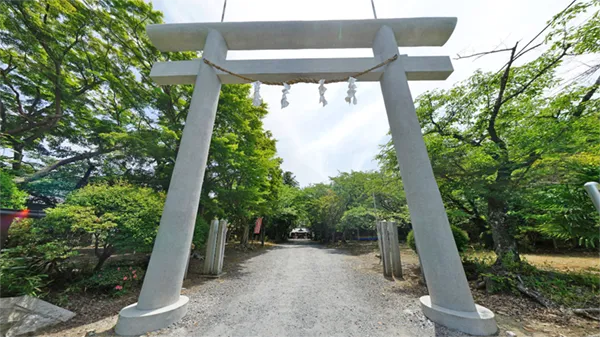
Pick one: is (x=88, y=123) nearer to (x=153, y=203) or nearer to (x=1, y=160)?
(x=1, y=160)

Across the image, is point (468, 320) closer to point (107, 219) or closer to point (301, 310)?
point (301, 310)

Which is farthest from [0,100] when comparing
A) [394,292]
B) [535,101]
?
[535,101]

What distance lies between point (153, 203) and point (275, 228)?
1373 centimetres

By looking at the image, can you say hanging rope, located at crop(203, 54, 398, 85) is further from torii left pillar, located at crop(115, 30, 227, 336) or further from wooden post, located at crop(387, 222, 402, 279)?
wooden post, located at crop(387, 222, 402, 279)

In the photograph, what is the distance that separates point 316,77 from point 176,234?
10.8ft

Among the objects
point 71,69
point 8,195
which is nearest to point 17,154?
point 71,69

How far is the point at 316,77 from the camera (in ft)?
10.8

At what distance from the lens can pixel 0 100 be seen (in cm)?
696

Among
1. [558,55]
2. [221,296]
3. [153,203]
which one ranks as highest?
[558,55]

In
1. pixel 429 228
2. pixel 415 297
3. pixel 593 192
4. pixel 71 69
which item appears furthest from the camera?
pixel 71 69

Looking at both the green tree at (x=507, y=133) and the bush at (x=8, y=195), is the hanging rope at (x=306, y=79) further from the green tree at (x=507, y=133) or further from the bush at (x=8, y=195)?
the bush at (x=8, y=195)

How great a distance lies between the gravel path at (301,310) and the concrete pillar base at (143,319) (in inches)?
3.6

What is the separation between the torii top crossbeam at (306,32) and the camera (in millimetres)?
3271

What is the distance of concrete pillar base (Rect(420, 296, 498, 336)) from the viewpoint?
208cm
